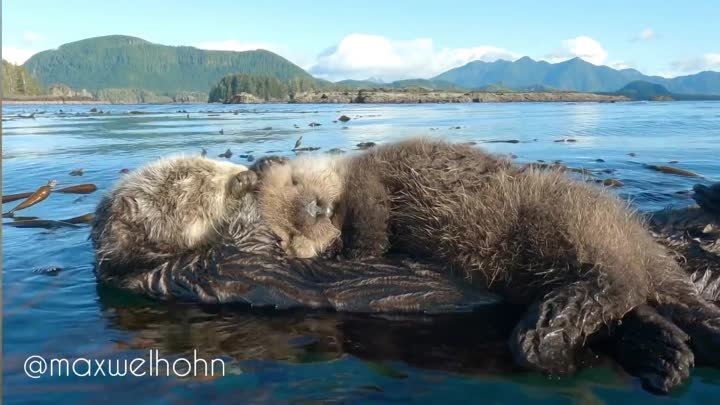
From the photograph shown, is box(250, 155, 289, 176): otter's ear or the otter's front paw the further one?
box(250, 155, 289, 176): otter's ear

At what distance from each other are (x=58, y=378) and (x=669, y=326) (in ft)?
9.47

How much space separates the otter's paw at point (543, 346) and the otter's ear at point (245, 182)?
1.86 meters

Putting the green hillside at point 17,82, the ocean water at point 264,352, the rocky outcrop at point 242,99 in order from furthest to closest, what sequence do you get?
1. the rocky outcrop at point 242,99
2. the green hillside at point 17,82
3. the ocean water at point 264,352

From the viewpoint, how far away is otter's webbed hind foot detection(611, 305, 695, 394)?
2.41 m

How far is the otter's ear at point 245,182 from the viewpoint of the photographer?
141 inches

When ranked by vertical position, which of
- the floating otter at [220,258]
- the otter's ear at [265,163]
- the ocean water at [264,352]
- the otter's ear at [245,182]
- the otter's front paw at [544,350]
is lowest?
the ocean water at [264,352]

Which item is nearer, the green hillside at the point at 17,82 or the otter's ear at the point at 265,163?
the otter's ear at the point at 265,163

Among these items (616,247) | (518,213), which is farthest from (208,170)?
(616,247)

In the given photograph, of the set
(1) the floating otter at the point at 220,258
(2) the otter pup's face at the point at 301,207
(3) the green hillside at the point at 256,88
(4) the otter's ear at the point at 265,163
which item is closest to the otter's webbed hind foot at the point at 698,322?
(1) the floating otter at the point at 220,258

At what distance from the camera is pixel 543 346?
8.46 feet

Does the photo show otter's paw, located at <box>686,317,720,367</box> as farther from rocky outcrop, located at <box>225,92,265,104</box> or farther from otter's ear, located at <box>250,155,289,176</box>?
rocky outcrop, located at <box>225,92,265,104</box>

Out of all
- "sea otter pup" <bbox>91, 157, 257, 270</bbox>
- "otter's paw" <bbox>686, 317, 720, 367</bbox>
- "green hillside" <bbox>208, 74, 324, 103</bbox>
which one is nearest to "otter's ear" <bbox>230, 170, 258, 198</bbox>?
"sea otter pup" <bbox>91, 157, 257, 270</bbox>

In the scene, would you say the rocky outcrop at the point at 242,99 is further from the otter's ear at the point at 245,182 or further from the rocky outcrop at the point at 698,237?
the rocky outcrop at the point at 698,237

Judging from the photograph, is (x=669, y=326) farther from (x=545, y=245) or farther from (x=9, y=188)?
(x=9, y=188)
